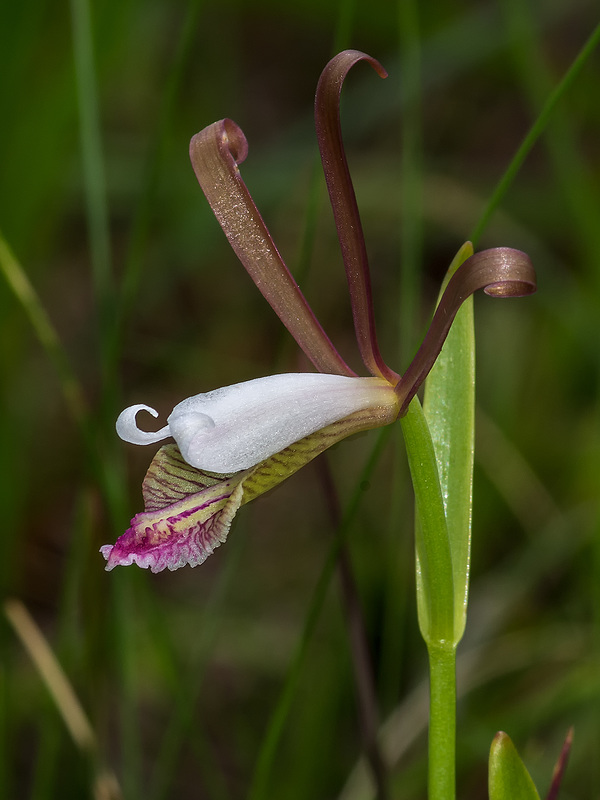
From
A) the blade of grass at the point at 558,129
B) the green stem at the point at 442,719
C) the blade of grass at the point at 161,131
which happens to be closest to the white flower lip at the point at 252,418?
the green stem at the point at 442,719

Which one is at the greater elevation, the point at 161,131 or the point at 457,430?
the point at 161,131

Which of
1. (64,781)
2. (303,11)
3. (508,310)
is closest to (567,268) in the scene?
(508,310)

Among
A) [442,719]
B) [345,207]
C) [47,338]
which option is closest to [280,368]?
[47,338]

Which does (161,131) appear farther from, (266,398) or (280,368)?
(266,398)

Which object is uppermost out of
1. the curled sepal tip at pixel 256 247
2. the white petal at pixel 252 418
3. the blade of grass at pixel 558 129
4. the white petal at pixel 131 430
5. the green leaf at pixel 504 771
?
the blade of grass at pixel 558 129

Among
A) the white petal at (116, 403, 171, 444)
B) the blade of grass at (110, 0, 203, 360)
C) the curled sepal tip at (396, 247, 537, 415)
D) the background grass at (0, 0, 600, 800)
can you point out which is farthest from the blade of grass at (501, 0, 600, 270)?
the white petal at (116, 403, 171, 444)

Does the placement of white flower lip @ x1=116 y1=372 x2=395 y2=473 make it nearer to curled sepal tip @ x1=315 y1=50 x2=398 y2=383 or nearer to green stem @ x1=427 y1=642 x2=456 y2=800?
curled sepal tip @ x1=315 y1=50 x2=398 y2=383

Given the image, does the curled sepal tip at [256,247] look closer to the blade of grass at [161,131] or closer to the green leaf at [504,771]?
the green leaf at [504,771]

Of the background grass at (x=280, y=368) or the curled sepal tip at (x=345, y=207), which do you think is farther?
the background grass at (x=280, y=368)
